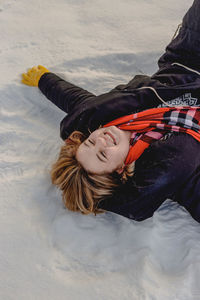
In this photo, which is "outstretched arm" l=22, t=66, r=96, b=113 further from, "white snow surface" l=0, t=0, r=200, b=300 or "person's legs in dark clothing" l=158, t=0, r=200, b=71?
"person's legs in dark clothing" l=158, t=0, r=200, b=71

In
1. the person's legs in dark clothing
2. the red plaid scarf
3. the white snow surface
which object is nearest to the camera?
the white snow surface

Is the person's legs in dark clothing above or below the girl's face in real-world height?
above

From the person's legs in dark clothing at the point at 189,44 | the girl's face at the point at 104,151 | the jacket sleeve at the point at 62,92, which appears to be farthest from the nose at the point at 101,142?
the person's legs in dark clothing at the point at 189,44

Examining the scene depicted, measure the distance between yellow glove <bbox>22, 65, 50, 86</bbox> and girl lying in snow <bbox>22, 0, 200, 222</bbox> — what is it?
10.7 inches

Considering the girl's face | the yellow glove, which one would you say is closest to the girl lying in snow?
the girl's face

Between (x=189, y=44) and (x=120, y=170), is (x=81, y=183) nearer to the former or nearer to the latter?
(x=120, y=170)

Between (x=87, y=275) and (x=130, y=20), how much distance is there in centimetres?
127

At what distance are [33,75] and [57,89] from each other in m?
0.18

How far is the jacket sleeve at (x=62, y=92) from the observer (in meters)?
1.28

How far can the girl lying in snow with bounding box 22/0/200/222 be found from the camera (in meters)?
1.06

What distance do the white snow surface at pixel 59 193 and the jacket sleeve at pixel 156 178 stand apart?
→ 0.08m

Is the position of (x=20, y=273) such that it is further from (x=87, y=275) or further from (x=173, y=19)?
(x=173, y=19)

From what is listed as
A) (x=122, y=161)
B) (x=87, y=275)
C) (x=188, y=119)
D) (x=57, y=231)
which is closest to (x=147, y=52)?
(x=188, y=119)

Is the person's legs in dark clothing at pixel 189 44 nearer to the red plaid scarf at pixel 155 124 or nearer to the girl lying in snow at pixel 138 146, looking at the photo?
the girl lying in snow at pixel 138 146
